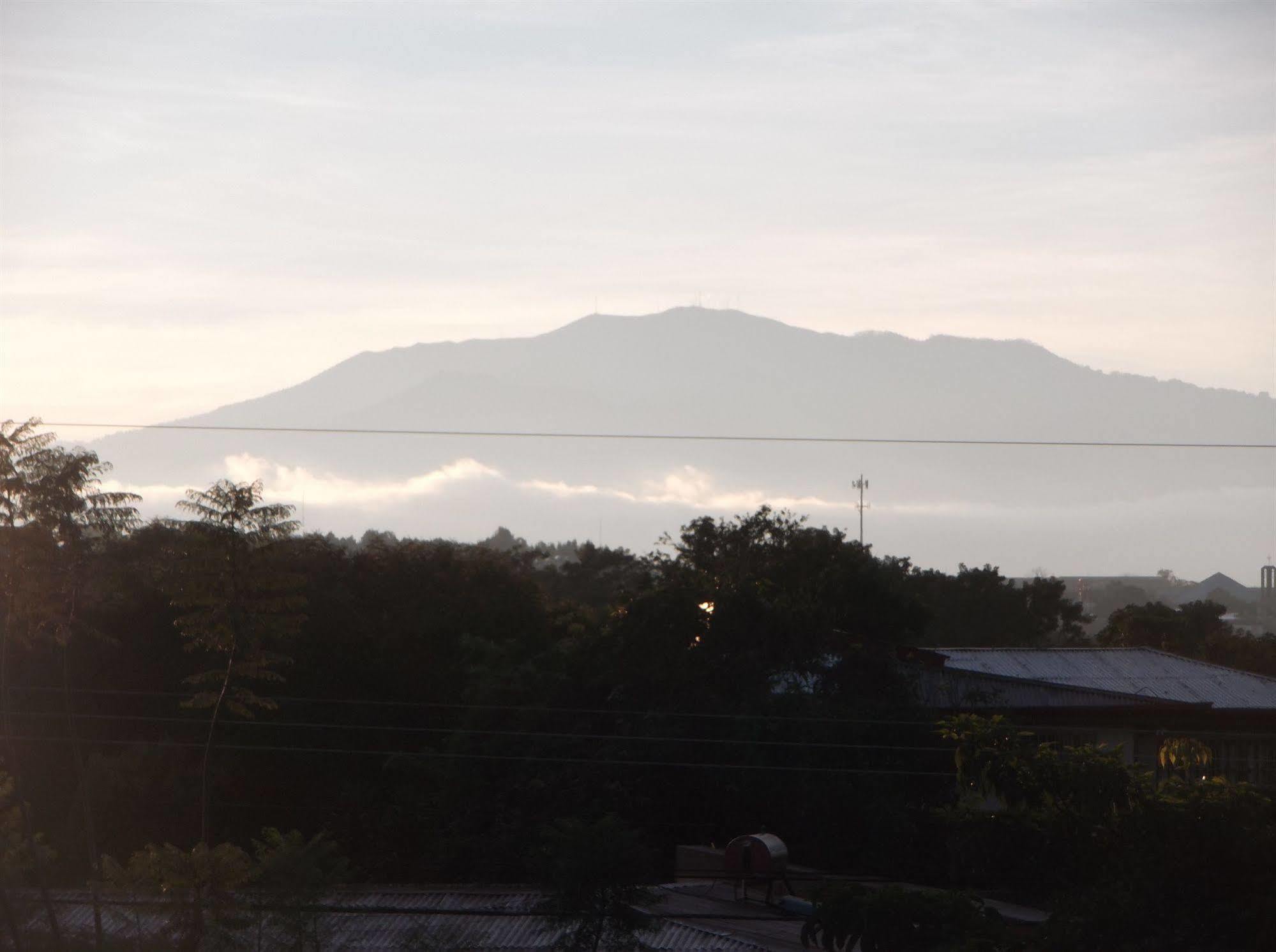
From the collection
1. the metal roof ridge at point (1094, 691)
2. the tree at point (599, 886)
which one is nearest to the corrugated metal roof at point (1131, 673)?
the metal roof ridge at point (1094, 691)

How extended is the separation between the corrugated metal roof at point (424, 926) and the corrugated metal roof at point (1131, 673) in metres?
15.4

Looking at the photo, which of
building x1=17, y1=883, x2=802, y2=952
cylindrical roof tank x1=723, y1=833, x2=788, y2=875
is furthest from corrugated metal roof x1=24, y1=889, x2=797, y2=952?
cylindrical roof tank x1=723, y1=833, x2=788, y2=875

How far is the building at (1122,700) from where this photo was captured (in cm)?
3061

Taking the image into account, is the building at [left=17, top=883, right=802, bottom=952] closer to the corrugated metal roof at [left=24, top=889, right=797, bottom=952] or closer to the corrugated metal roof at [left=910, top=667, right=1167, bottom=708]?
the corrugated metal roof at [left=24, top=889, right=797, bottom=952]

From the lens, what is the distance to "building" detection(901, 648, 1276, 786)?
1205 inches

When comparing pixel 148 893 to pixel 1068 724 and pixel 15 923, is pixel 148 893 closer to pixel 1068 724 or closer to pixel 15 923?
pixel 15 923

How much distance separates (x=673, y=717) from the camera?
29.5 metres

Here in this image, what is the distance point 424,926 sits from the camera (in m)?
21.1

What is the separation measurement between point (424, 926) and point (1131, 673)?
23.8 m

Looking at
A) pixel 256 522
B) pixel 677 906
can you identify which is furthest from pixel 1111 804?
pixel 256 522

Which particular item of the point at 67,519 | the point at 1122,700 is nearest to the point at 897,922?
the point at 67,519

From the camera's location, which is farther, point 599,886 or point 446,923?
point 446,923

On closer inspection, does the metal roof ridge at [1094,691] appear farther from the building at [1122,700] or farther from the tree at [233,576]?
the tree at [233,576]

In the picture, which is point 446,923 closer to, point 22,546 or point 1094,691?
point 22,546
